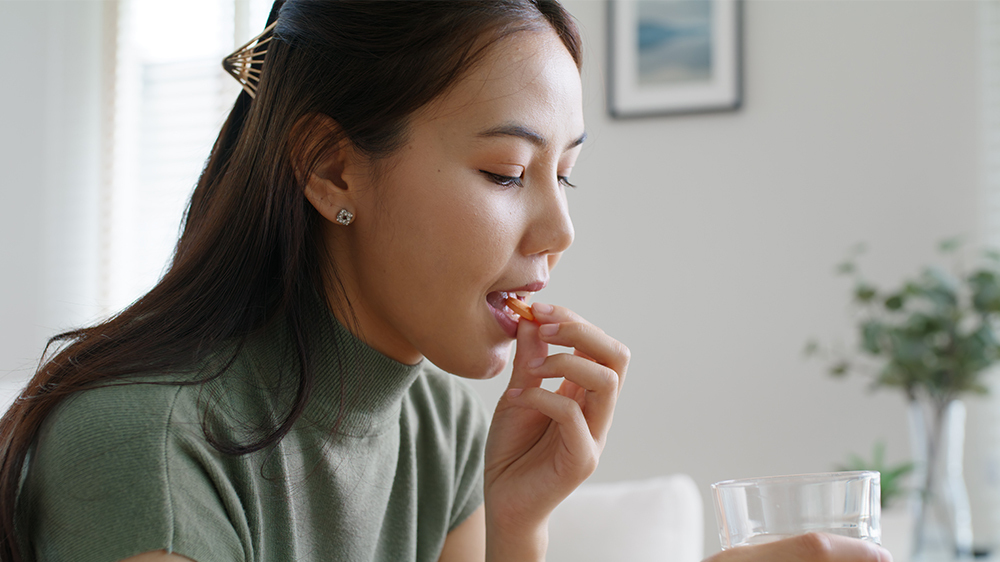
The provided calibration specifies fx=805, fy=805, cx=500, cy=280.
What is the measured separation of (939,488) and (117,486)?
198 centimetres

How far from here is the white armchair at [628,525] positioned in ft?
4.97

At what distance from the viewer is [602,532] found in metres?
1.54

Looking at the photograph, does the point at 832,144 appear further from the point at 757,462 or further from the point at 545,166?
the point at 545,166

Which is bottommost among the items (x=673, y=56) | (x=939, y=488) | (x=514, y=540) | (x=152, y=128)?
(x=939, y=488)

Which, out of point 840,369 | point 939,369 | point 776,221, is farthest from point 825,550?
point 776,221

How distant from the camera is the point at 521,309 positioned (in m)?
0.98

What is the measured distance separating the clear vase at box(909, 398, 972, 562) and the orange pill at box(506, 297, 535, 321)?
1.50m

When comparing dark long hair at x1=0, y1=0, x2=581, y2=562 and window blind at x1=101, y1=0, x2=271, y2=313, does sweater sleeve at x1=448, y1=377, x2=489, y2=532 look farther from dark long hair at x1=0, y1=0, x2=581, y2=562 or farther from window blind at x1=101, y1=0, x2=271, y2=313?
window blind at x1=101, y1=0, x2=271, y2=313

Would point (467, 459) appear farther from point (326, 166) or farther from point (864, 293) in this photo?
point (864, 293)

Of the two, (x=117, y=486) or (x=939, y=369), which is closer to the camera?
(x=117, y=486)

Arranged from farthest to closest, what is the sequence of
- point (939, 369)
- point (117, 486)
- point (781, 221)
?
point (781, 221) → point (939, 369) → point (117, 486)

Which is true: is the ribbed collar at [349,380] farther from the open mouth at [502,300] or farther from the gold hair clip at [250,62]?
the gold hair clip at [250,62]

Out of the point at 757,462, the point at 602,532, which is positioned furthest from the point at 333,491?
the point at 757,462

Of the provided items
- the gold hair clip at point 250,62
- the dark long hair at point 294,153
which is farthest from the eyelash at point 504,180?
the gold hair clip at point 250,62
